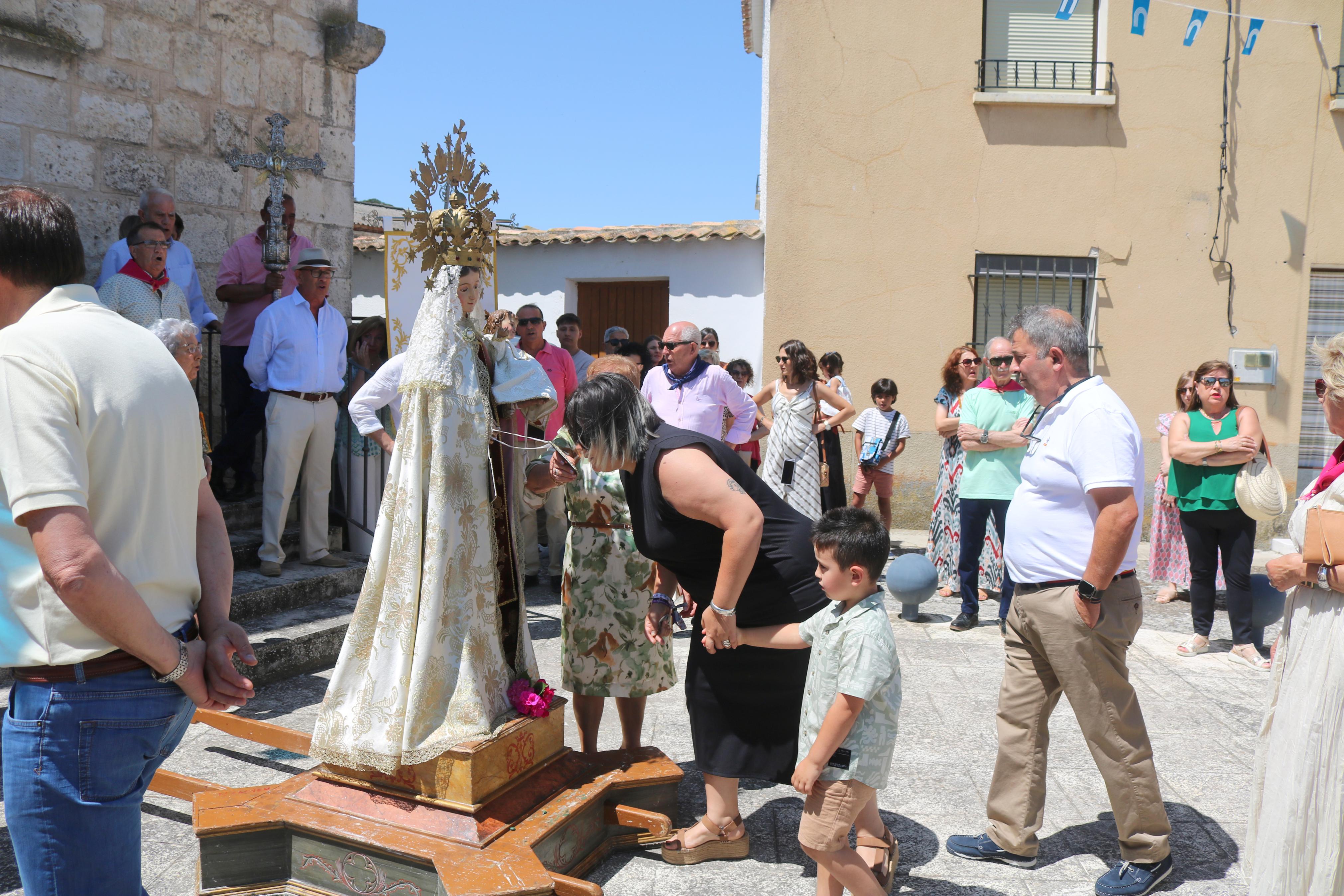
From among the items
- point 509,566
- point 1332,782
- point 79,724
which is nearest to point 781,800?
point 509,566

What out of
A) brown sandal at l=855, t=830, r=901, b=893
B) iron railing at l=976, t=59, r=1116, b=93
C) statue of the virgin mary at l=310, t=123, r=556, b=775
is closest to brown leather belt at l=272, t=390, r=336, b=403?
statue of the virgin mary at l=310, t=123, r=556, b=775

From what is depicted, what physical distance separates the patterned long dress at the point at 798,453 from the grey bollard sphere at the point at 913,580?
2.13ft

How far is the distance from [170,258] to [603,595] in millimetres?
4179

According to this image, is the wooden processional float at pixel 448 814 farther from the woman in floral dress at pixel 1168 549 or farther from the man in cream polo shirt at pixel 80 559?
the woman in floral dress at pixel 1168 549

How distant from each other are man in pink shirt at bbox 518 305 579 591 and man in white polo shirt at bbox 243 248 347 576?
1.25 m

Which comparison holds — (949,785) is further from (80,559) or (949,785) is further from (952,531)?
(952,531)

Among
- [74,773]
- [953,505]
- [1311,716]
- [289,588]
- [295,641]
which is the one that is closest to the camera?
[74,773]

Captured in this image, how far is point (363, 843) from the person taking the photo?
9.47 ft

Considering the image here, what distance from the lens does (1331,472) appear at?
2.73 meters

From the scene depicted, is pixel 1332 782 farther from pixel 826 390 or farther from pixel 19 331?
pixel 826 390

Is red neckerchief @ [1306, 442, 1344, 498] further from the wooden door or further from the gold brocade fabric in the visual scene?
the wooden door

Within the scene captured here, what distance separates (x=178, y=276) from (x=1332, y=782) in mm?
6299

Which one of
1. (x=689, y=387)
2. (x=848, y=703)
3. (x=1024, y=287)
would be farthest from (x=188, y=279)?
(x=1024, y=287)

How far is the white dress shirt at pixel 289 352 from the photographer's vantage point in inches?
236
